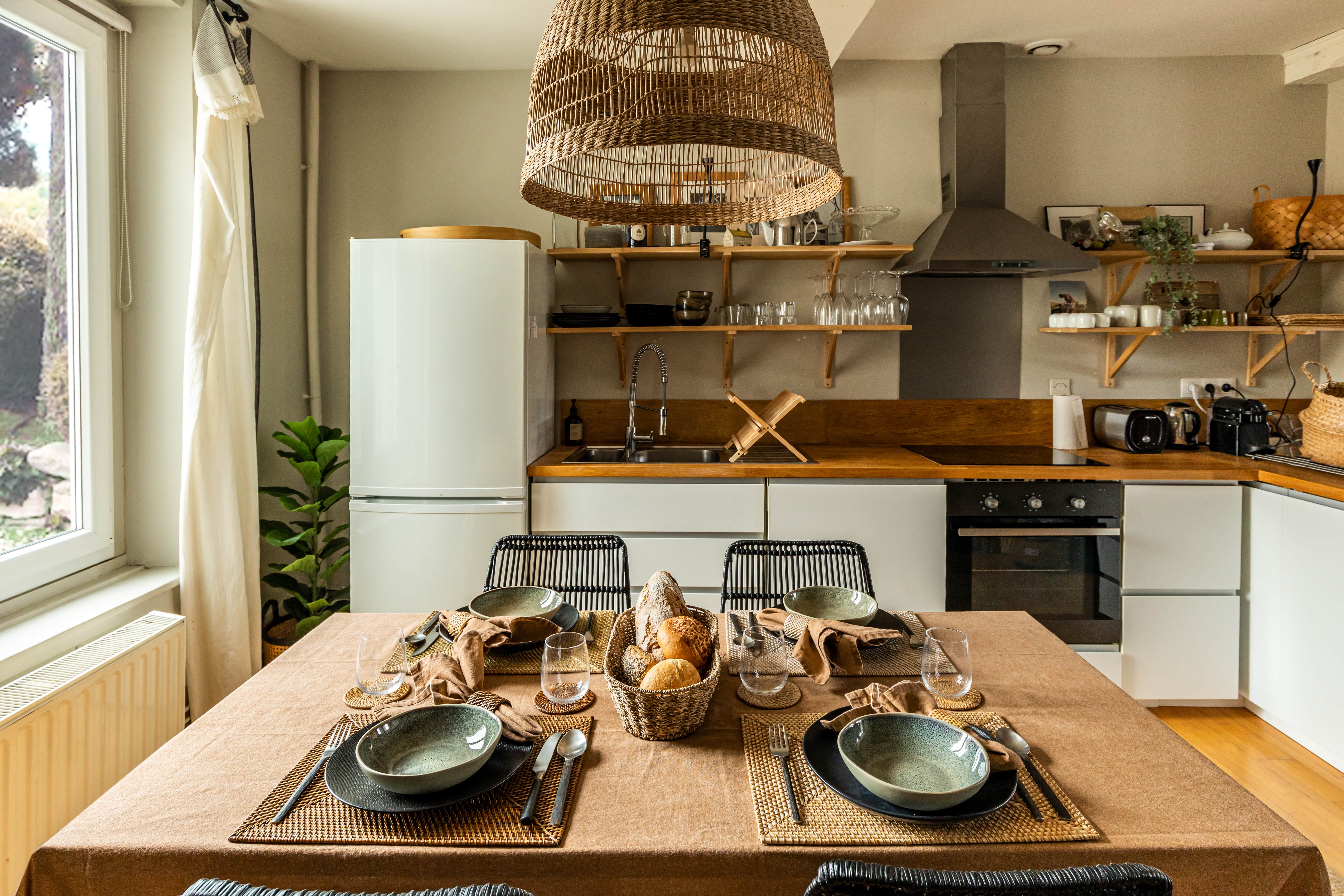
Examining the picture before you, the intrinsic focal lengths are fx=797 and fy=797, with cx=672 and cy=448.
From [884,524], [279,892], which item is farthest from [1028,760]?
Answer: [884,524]

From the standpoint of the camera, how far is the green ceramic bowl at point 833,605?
1.64 m

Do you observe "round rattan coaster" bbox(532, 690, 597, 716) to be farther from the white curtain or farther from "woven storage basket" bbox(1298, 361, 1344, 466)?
"woven storage basket" bbox(1298, 361, 1344, 466)

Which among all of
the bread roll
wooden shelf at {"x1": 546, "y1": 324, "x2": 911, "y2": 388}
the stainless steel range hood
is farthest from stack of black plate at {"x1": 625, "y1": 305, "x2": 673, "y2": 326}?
the bread roll

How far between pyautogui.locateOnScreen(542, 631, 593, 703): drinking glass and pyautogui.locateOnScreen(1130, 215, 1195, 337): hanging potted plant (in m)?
A: 2.96

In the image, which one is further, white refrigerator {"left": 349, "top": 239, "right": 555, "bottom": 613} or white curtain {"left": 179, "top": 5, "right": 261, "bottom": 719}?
white refrigerator {"left": 349, "top": 239, "right": 555, "bottom": 613}

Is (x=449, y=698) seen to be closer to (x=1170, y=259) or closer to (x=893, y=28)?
(x=893, y=28)

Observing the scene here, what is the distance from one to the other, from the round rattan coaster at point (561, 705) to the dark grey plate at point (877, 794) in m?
0.16

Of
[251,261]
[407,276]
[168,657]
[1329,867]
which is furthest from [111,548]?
[1329,867]

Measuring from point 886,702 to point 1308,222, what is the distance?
10.6ft

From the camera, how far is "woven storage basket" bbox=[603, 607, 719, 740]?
1160mm

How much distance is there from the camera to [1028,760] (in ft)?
3.68

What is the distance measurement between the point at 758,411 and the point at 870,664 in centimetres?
217

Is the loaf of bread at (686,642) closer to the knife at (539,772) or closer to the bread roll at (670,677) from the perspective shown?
the bread roll at (670,677)

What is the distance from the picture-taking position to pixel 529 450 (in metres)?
2.98
